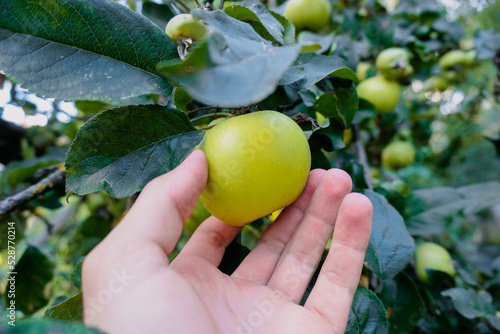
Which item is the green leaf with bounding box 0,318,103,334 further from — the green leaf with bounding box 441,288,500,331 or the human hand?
the green leaf with bounding box 441,288,500,331

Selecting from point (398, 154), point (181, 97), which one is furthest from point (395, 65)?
point (181, 97)

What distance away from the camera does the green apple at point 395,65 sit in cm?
104

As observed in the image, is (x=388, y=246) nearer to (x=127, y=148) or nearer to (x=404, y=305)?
(x=404, y=305)

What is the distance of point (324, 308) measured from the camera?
0.51m

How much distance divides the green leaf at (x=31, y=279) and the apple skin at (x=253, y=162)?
76 centimetres

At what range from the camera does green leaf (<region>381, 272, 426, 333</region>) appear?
2.21ft

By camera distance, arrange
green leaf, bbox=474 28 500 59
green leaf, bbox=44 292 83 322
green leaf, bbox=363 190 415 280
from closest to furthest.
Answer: green leaf, bbox=44 292 83 322, green leaf, bbox=363 190 415 280, green leaf, bbox=474 28 500 59

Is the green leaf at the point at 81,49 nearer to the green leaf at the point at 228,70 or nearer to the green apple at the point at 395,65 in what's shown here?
the green leaf at the point at 228,70

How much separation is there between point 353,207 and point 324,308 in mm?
167

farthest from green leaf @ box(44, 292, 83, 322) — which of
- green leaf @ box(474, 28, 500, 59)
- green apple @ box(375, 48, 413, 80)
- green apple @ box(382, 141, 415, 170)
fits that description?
green leaf @ box(474, 28, 500, 59)

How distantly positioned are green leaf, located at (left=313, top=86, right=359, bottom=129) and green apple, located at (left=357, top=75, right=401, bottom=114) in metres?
0.46

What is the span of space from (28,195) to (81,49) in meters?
0.46

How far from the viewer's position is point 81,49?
42 cm

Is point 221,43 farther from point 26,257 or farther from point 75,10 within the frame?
point 26,257
